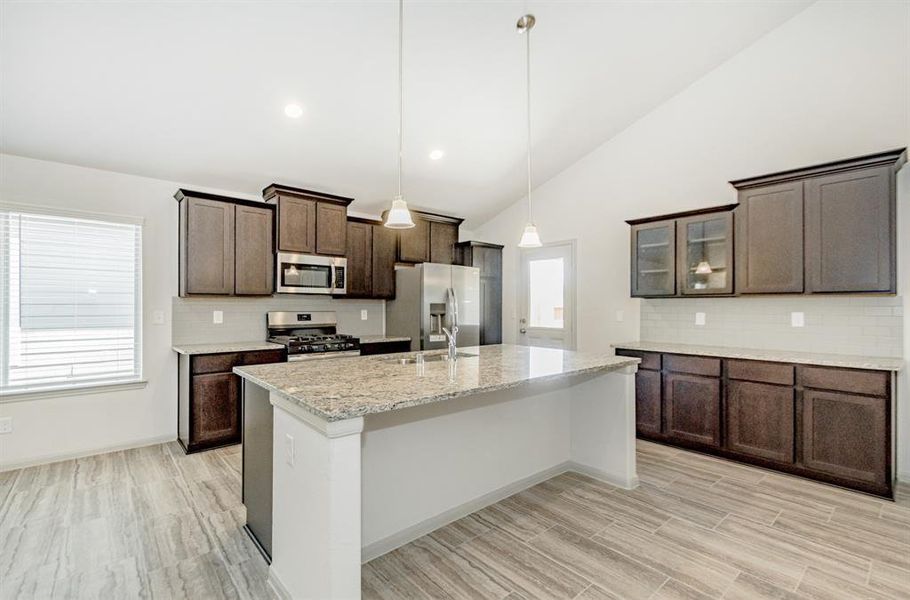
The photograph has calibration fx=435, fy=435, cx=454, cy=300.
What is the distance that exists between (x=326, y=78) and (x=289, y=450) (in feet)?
8.93

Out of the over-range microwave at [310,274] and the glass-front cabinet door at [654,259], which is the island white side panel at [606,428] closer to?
the glass-front cabinet door at [654,259]

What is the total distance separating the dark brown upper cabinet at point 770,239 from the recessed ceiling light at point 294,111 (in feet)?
12.3

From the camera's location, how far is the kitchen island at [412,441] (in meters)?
1.63

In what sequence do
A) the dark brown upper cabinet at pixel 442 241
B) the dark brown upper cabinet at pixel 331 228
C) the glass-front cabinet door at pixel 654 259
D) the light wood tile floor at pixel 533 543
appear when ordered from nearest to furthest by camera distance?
the light wood tile floor at pixel 533 543
the glass-front cabinet door at pixel 654 259
the dark brown upper cabinet at pixel 331 228
the dark brown upper cabinet at pixel 442 241

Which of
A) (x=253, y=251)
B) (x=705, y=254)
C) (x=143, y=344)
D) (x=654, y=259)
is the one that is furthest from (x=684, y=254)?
(x=143, y=344)

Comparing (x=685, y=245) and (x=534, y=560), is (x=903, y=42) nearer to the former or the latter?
(x=685, y=245)

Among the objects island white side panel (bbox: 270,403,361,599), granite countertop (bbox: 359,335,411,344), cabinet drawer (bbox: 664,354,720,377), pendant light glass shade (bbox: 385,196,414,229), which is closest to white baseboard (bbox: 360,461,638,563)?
island white side panel (bbox: 270,403,361,599)

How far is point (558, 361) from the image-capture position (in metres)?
2.86

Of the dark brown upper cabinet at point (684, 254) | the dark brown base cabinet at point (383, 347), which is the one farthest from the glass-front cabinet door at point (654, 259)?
the dark brown base cabinet at point (383, 347)

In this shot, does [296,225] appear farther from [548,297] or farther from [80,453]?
[548,297]

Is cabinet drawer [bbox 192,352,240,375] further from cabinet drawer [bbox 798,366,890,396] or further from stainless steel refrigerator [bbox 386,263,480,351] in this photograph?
cabinet drawer [bbox 798,366,890,396]

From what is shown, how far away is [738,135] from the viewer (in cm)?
399

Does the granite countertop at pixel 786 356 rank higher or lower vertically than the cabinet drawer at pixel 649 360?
higher

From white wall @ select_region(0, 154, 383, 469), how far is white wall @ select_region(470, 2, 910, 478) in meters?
3.94
